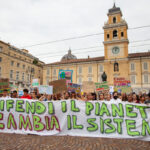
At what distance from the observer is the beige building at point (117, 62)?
113 feet

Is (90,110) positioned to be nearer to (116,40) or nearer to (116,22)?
(116,40)

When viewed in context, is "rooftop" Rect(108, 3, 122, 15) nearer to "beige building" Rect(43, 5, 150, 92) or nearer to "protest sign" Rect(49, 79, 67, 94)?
"beige building" Rect(43, 5, 150, 92)

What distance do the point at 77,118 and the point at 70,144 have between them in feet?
3.95

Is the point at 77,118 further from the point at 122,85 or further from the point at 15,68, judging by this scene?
the point at 15,68

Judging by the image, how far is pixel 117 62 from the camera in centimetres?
3584

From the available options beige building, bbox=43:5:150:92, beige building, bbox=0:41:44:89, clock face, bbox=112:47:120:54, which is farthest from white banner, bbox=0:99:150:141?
clock face, bbox=112:47:120:54

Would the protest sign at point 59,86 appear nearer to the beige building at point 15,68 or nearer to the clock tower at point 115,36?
the beige building at point 15,68

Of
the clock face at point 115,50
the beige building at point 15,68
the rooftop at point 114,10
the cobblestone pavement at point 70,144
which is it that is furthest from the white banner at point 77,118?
the rooftop at point 114,10

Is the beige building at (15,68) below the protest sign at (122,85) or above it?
above

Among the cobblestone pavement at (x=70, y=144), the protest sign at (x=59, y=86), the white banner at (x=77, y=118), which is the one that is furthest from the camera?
the protest sign at (x=59, y=86)

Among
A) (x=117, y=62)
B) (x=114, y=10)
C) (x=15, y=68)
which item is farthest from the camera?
(x=15, y=68)

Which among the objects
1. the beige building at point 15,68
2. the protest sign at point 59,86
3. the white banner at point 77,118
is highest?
the beige building at point 15,68

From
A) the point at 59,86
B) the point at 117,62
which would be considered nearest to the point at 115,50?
the point at 117,62

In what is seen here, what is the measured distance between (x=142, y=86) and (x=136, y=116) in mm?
31316
